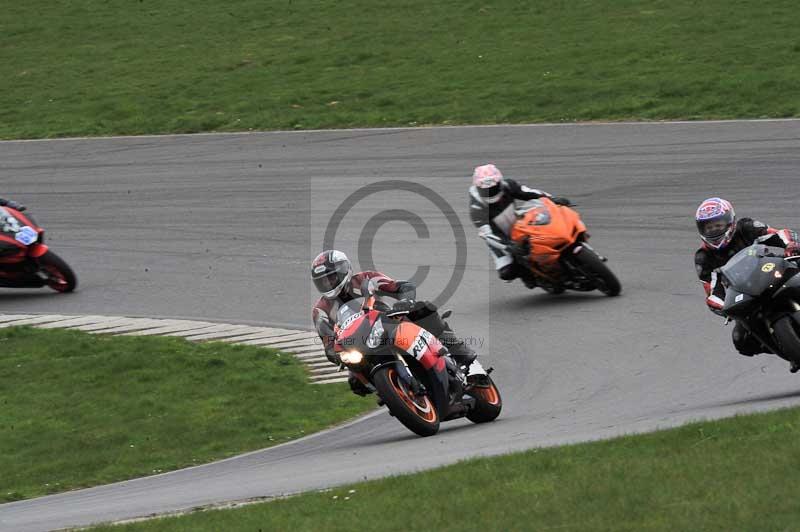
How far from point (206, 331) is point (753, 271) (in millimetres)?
7762

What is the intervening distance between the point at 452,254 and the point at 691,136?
21.2 feet

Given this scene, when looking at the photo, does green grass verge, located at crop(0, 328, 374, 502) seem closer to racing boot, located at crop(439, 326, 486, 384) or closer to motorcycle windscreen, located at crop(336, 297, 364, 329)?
motorcycle windscreen, located at crop(336, 297, 364, 329)

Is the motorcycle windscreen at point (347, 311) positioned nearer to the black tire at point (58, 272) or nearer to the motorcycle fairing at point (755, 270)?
the motorcycle fairing at point (755, 270)

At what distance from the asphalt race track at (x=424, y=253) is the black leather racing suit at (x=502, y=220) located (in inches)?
18.7

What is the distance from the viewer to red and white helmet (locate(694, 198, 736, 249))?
10.7 meters

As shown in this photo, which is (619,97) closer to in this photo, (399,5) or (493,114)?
(493,114)

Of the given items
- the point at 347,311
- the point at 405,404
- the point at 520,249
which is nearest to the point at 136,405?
the point at 347,311

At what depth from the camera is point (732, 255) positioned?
10.9 m

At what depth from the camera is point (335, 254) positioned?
35.8ft

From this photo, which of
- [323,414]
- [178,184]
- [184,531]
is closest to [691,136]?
[178,184]

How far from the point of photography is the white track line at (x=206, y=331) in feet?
46.8

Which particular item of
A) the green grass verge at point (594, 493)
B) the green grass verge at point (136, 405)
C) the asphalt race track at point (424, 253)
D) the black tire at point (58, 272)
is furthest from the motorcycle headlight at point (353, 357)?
the black tire at point (58, 272)

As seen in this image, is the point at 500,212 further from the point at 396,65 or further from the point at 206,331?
the point at 396,65

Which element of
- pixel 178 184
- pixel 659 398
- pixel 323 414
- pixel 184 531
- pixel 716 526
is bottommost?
pixel 178 184
